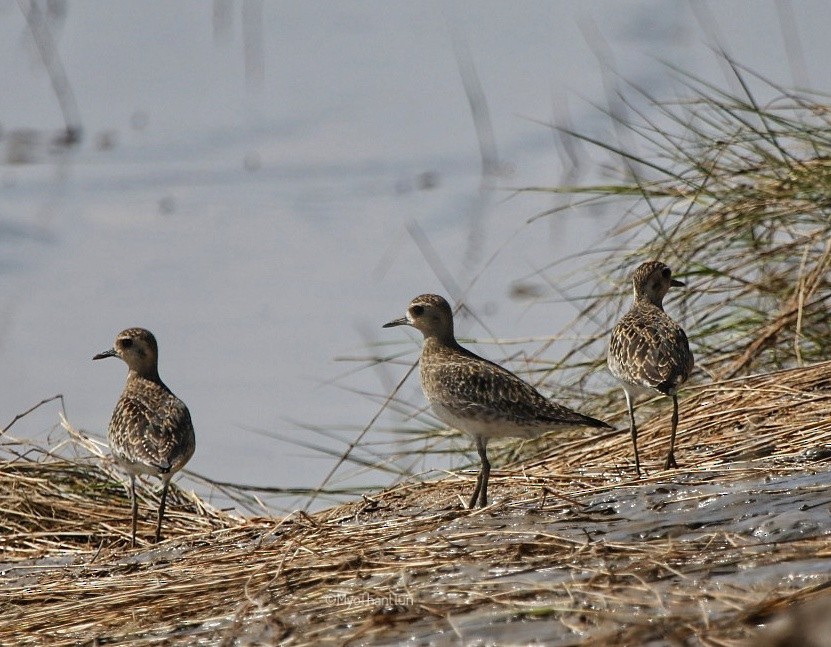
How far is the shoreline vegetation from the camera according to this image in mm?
4707

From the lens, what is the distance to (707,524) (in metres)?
5.52

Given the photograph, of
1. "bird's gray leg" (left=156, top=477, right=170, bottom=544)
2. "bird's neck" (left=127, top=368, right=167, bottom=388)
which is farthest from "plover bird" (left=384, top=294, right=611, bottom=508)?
"bird's neck" (left=127, top=368, right=167, bottom=388)

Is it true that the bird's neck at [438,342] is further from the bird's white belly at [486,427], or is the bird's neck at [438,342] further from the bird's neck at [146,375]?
the bird's neck at [146,375]

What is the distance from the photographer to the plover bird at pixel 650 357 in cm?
719

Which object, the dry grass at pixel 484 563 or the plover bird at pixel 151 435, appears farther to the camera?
the plover bird at pixel 151 435

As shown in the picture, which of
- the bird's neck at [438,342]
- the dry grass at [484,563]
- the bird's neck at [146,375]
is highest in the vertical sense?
the bird's neck at [146,375]

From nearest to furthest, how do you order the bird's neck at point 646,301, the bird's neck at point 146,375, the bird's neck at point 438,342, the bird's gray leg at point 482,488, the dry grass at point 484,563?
1. the dry grass at point 484,563
2. the bird's gray leg at point 482,488
3. the bird's neck at point 438,342
4. the bird's neck at point 646,301
5. the bird's neck at point 146,375

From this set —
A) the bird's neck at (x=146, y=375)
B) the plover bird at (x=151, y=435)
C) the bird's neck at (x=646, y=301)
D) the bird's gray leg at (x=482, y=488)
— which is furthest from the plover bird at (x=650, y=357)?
the bird's neck at (x=146, y=375)

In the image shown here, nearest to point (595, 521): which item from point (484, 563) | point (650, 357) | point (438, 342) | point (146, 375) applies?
point (484, 563)

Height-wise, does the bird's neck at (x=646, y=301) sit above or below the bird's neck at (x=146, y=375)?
below

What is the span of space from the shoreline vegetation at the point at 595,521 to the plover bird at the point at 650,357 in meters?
0.38

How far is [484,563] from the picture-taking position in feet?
17.5

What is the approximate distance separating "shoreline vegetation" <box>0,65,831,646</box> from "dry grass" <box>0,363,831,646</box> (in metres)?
0.01

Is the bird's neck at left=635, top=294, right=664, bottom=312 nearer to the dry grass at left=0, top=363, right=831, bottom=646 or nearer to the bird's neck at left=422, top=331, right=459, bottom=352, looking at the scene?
the dry grass at left=0, top=363, right=831, bottom=646
